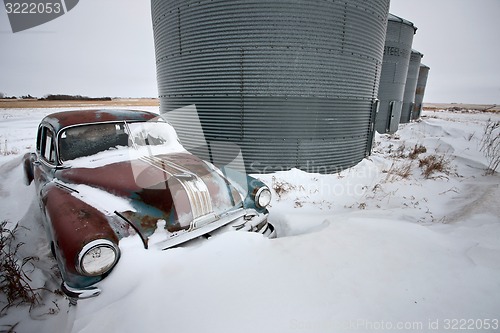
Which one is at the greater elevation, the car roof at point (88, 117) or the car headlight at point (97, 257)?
the car roof at point (88, 117)

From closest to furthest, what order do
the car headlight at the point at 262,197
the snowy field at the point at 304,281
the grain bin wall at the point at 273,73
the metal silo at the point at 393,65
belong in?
the snowy field at the point at 304,281, the car headlight at the point at 262,197, the grain bin wall at the point at 273,73, the metal silo at the point at 393,65

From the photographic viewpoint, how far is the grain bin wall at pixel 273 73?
5301mm

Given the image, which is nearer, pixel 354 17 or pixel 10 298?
pixel 10 298

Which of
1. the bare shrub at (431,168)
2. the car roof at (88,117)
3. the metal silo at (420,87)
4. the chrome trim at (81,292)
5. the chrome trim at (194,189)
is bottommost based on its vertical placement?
the bare shrub at (431,168)

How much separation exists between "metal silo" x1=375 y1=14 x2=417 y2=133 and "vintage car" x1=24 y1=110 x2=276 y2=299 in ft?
42.2

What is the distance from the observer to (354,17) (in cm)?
572

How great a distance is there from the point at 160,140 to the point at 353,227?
3255 millimetres

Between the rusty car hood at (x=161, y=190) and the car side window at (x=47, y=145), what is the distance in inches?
15.7

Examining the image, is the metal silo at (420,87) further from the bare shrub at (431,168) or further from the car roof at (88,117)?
the car roof at (88,117)

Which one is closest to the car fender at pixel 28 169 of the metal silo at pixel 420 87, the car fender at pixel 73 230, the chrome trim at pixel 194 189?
the car fender at pixel 73 230

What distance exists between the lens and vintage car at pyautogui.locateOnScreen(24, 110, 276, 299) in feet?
6.50

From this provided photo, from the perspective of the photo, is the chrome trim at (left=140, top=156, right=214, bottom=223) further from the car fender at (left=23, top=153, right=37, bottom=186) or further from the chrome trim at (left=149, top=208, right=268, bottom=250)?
the car fender at (left=23, top=153, right=37, bottom=186)

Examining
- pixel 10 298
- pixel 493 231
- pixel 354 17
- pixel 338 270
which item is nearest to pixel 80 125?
pixel 10 298

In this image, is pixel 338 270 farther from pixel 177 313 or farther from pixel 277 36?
pixel 277 36
